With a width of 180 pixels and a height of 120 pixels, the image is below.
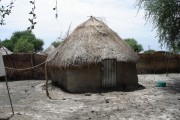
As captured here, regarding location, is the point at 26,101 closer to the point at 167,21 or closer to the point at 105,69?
the point at 105,69

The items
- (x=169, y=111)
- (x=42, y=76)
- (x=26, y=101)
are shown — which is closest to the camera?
(x=169, y=111)

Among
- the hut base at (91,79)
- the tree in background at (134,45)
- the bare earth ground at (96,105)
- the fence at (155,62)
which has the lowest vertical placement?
the bare earth ground at (96,105)

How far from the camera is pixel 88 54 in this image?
1605 cm

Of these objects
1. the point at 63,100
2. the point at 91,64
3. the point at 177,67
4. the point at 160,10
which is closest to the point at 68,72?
the point at 91,64

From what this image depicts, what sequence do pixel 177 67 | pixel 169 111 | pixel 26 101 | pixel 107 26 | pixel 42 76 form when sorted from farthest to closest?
pixel 177 67 < pixel 42 76 < pixel 107 26 < pixel 26 101 < pixel 169 111

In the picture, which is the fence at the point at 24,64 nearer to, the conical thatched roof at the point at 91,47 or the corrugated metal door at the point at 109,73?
the conical thatched roof at the point at 91,47

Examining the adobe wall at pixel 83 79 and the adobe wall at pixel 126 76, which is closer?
the adobe wall at pixel 83 79

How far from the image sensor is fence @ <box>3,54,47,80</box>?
23.4 metres

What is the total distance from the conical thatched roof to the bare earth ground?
169cm

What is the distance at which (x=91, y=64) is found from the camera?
15.8m

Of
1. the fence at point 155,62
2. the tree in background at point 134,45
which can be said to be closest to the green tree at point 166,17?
the fence at point 155,62

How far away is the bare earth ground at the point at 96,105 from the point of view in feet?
34.3

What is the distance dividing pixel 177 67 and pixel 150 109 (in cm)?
1727

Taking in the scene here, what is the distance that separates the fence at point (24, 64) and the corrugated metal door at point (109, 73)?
8.11 metres
